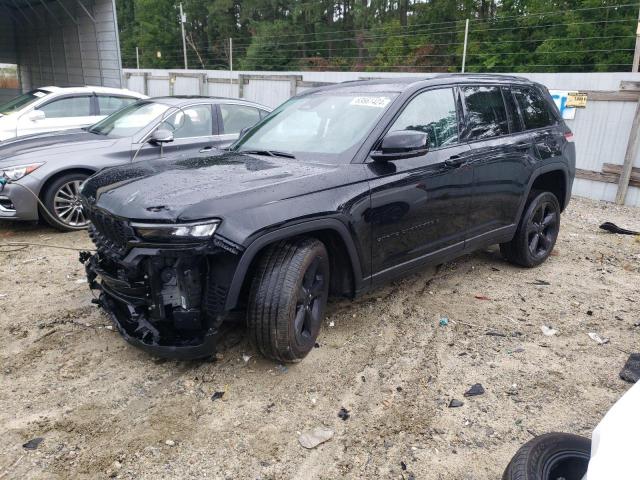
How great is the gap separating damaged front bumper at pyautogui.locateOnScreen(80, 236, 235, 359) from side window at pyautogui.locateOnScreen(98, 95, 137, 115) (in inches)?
249

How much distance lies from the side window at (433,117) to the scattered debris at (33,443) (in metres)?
2.93

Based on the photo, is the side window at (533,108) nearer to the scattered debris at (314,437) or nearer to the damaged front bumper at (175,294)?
the damaged front bumper at (175,294)

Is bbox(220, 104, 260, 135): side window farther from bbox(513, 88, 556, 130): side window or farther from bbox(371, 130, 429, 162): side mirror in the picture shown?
bbox(371, 130, 429, 162): side mirror

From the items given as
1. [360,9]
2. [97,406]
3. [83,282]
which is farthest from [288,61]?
[97,406]

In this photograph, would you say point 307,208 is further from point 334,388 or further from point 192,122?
point 192,122

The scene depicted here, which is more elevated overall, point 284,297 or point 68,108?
point 68,108

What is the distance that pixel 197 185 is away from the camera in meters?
3.19

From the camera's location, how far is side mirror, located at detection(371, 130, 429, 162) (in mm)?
3496

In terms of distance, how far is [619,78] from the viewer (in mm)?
8570

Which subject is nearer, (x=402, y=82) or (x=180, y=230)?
(x=180, y=230)

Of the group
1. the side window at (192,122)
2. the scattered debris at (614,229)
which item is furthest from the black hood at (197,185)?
the scattered debris at (614,229)

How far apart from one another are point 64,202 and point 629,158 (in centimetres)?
829

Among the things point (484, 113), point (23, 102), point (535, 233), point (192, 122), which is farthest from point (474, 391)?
point (23, 102)

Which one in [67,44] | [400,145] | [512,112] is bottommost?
[400,145]
